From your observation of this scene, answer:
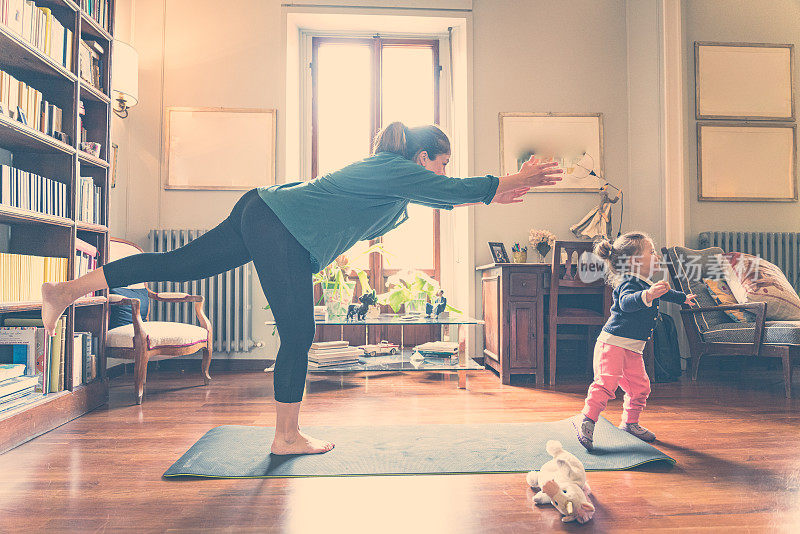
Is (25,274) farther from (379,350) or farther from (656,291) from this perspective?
(656,291)

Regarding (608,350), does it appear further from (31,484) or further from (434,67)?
(434,67)

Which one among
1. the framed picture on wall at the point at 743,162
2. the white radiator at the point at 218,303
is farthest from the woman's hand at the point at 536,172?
the framed picture on wall at the point at 743,162

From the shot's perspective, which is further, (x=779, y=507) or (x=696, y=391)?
(x=696, y=391)

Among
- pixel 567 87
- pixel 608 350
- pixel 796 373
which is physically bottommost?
pixel 796 373

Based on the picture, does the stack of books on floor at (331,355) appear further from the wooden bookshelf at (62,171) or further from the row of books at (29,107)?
the row of books at (29,107)

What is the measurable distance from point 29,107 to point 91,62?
606 millimetres

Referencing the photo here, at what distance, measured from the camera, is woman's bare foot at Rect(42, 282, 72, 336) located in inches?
70.4

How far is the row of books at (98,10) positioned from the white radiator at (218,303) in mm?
1560

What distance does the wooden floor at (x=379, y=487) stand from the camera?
1.30 meters

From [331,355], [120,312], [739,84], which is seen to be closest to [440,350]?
[331,355]

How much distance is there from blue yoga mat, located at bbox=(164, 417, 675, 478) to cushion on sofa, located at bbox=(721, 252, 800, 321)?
5.72ft

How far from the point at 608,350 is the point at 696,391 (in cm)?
145

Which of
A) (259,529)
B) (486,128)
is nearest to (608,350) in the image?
(259,529)

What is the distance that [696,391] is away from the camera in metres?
3.08
